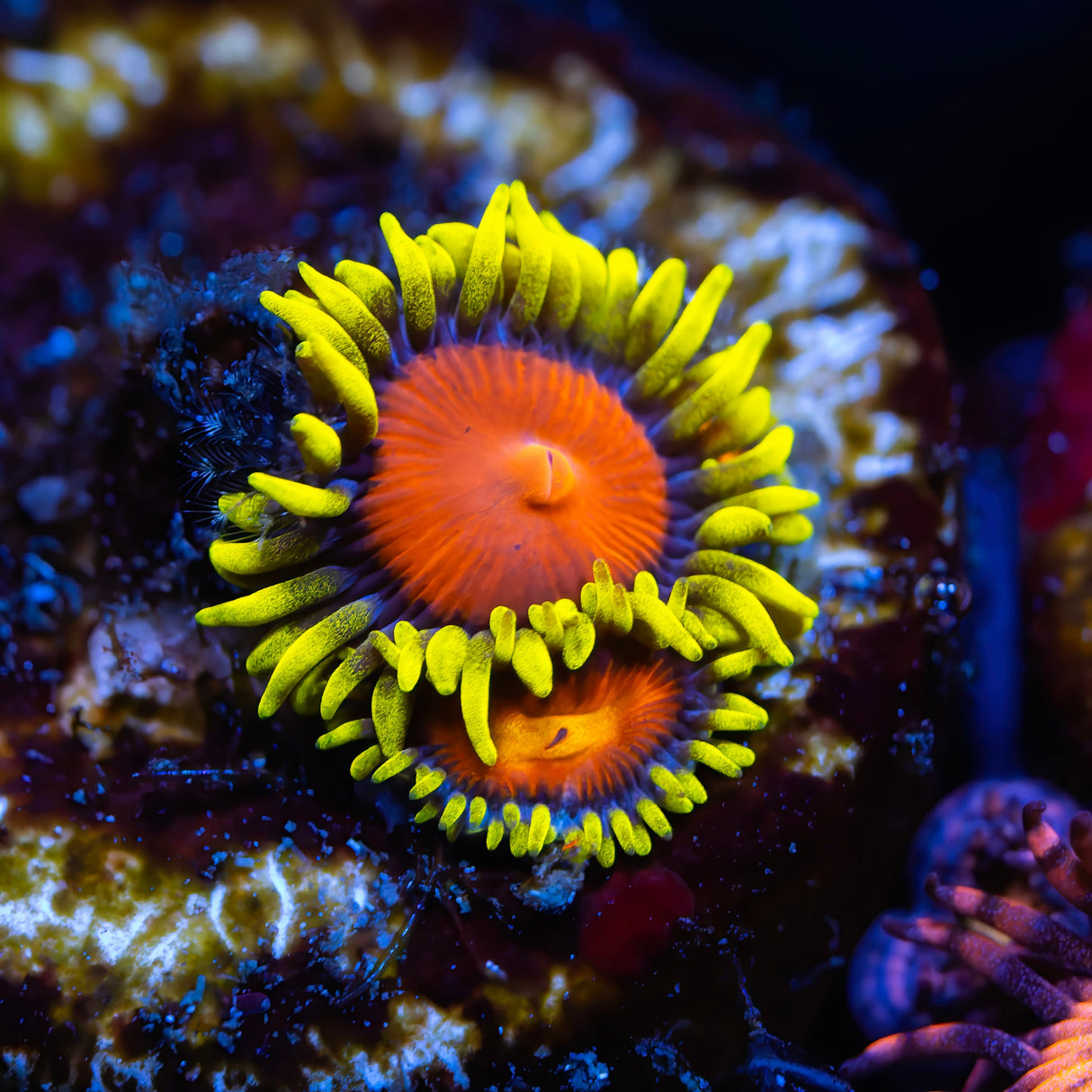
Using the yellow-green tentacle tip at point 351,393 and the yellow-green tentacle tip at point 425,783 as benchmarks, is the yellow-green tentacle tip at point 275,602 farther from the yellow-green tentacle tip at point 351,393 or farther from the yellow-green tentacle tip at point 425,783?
the yellow-green tentacle tip at point 425,783

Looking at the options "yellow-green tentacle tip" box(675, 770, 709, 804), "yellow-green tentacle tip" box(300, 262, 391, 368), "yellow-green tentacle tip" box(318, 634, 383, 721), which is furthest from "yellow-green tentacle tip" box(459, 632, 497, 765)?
"yellow-green tentacle tip" box(300, 262, 391, 368)

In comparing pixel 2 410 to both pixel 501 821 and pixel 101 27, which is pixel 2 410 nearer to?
pixel 101 27

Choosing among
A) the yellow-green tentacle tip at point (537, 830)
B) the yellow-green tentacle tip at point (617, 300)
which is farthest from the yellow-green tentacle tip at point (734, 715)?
the yellow-green tentacle tip at point (617, 300)

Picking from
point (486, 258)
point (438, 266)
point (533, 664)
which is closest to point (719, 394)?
point (486, 258)

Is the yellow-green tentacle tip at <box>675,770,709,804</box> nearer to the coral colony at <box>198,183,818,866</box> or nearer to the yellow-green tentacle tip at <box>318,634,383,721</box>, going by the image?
the coral colony at <box>198,183,818,866</box>

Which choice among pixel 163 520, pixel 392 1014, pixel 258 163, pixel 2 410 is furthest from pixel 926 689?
pixel 2 410
